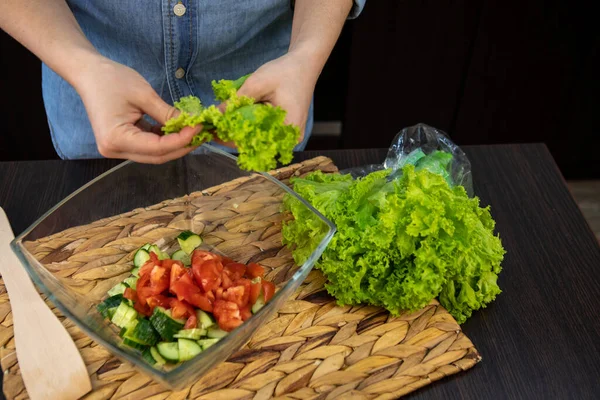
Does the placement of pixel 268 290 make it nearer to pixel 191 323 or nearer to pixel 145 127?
pixel 191 323

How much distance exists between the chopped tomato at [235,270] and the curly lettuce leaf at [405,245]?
0.14 meters

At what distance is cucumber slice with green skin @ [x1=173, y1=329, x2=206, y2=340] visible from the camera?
1.23 metres

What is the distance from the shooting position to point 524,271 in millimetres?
1561

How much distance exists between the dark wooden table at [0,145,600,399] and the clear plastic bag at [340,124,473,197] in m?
0.07

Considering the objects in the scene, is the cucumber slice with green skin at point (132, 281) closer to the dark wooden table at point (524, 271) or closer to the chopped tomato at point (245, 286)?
the chopped tomato at point (245, 286)

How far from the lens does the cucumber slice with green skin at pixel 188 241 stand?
1513 mm

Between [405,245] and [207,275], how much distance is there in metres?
0.44

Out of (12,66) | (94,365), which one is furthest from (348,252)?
(12,66)

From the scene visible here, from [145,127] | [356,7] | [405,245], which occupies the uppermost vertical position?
[356,7]

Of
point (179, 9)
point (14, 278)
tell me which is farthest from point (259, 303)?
point (179, 9)

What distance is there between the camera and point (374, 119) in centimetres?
314

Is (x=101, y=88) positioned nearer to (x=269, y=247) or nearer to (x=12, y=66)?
(x=269, y=247)

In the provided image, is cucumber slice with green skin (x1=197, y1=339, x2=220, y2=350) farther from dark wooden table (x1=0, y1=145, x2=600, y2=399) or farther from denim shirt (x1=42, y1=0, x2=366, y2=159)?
denim shirt (x1=42, y1=0, x2=366, y2=159)

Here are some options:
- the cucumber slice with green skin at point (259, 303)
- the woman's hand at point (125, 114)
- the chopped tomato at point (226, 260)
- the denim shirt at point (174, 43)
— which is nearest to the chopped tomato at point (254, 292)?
the cucumber slice with green skin at point (259, 303)
